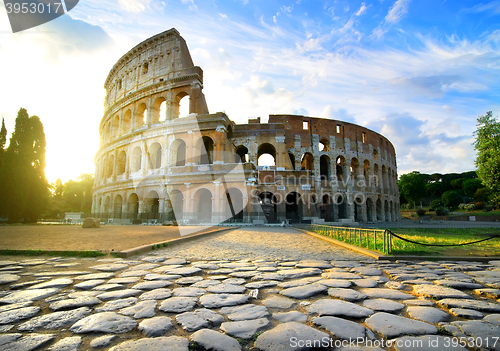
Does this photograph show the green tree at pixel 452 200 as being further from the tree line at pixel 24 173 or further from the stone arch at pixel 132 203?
the tree line at pixel 24 173

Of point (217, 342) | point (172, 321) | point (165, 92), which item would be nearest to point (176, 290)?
point (172, 321)

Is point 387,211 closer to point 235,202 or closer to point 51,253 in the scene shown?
point 235,202

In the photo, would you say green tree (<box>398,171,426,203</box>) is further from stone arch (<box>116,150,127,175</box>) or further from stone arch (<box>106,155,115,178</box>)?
stone arch (<box>106,155,115,178</box>)

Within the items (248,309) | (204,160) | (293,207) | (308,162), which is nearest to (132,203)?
(204,160)

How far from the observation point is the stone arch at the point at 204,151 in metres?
21.8

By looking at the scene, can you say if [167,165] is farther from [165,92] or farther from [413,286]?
[413,286]

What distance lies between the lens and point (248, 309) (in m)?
2.08

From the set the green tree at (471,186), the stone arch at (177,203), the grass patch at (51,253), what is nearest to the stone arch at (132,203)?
the stone arch at (177,203)

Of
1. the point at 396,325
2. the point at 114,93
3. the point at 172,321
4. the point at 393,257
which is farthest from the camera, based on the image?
the point at 114,93

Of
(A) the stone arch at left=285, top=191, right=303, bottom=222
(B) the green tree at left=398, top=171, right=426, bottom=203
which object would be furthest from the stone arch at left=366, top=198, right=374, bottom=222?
(B) the green tree at left=398, top=171, right=426, bottom=203

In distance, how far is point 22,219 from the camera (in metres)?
21.2

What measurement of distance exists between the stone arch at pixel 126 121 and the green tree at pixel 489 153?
3384 centimetres

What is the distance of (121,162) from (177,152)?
22.5 ft

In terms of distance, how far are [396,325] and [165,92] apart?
2522 centimetres
